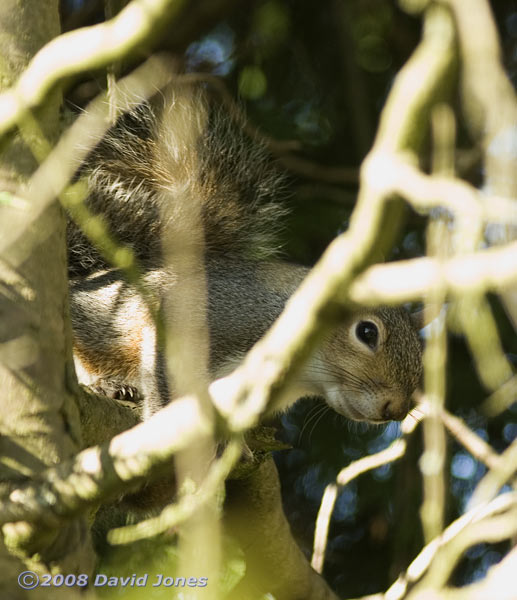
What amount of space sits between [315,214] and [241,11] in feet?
2.22

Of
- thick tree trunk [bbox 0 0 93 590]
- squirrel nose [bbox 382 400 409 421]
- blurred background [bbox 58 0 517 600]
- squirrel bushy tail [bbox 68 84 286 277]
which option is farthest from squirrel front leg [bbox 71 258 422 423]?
thick tree trunk [bbox 0 0 93 590]

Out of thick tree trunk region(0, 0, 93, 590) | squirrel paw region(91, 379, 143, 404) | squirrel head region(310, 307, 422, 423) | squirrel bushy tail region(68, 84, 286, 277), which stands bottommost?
squirrel head region(310, 307, 422, 423)

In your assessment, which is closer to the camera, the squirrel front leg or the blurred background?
the squirrel front leg

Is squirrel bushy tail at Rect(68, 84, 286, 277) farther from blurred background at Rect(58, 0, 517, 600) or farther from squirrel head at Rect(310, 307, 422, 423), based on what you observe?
squirrel head at Rect(310, 307, 422, 423)

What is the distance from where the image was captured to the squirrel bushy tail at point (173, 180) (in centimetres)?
222

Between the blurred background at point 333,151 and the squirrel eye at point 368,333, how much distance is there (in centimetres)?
27

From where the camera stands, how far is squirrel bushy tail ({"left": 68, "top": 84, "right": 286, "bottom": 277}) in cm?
222

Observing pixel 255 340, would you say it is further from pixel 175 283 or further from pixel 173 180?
pixel 173 180

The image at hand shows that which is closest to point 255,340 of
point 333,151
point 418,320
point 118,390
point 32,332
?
point 118,390

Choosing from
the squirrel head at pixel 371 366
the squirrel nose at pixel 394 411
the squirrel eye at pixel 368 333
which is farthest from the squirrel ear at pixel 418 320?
the squirrel nose at pixel 394 411

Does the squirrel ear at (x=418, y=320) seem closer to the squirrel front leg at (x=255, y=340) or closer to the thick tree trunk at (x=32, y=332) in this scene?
the squirrel front leg at (x=255, y=340)

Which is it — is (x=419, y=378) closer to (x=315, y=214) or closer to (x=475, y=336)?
(x=315, y=214)

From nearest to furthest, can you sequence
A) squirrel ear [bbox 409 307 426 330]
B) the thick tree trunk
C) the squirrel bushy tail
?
the thick tree trunk, the squirrel bushy tail, squirrel ear [bbox 409 307 426 330]

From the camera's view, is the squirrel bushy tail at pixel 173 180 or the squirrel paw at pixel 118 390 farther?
the squirrel bushy tail at pixel 173 180
